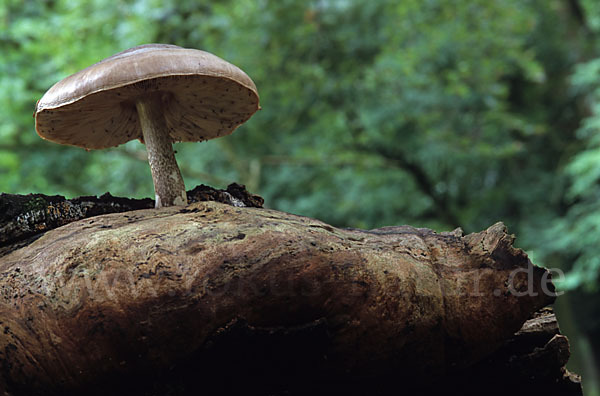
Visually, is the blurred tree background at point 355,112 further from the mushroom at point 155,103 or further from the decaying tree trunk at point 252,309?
the decaying tree trunk at point 252,309

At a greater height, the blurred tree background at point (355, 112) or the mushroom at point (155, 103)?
the blurred tree background at point (355, 112)

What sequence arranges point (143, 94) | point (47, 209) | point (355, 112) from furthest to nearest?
1. point (355, 112)
2. point (143, 94)
3. point (47, 209)

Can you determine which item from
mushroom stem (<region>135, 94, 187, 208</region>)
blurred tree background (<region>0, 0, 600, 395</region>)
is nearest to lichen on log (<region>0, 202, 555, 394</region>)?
mushroom stem (<region>135, 94, 187, 208</region>)

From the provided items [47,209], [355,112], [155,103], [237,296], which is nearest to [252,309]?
[237,296]

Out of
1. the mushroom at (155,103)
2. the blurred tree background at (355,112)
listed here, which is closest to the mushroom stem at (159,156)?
the mushroom at (155,103)

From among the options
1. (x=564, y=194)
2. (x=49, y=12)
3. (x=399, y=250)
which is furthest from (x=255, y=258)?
(x=564, y=194)

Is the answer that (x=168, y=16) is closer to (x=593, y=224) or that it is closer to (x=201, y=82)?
(x=201, y=82)

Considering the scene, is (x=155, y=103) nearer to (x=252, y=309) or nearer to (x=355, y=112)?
(x=252, y=309)
